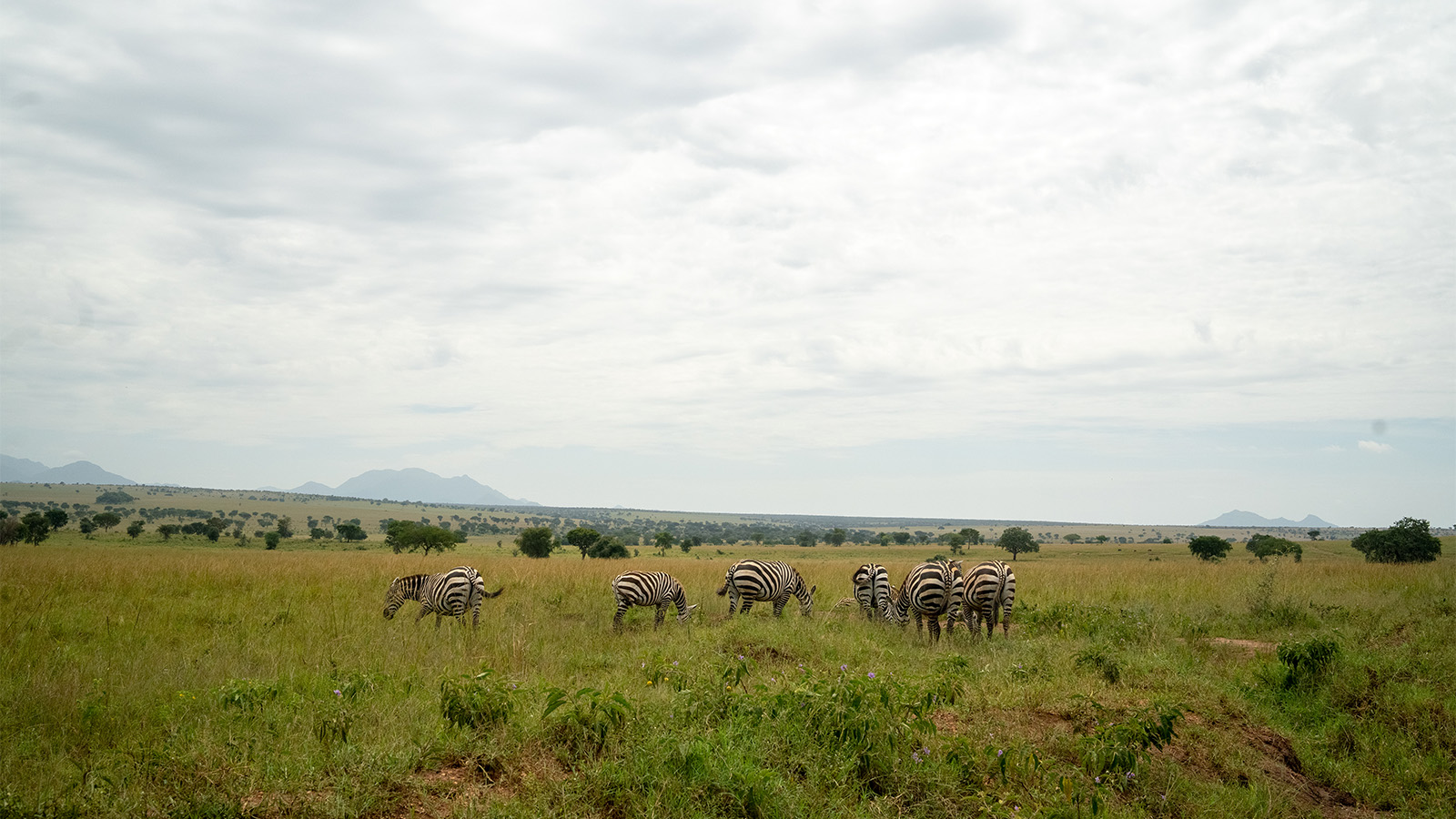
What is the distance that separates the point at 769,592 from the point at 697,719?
9498mm

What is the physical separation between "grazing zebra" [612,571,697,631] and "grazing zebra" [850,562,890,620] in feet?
13.8

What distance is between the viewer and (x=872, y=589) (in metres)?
17.0

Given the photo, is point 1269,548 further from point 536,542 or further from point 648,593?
point 648,593

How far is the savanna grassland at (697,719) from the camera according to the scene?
20.0 ft

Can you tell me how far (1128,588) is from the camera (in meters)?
21.4

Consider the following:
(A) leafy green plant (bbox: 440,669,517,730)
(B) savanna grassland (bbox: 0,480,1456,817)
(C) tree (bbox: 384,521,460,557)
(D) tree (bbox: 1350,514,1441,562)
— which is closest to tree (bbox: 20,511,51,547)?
(C) tree (bbox: 384,521,460,557)

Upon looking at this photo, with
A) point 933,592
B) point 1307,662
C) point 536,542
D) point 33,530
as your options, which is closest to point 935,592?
point 933,592

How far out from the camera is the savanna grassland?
6086mm

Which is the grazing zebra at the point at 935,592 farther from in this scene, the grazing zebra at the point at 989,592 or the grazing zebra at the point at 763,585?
the grazing zebra at the point at 763,585

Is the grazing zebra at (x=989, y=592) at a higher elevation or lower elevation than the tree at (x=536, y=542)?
higher

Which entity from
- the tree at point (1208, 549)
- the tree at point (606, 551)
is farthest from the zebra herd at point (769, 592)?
the tree at point (1208, 549)

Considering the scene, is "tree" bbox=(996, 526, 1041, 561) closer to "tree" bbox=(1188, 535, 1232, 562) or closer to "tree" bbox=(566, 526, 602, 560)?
"tree" bbox=(1188, 535, 1232, 562)

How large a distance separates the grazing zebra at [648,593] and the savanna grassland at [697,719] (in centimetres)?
54

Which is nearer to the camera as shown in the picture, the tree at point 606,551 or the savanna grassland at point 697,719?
the savanna grassland at point 697,719
